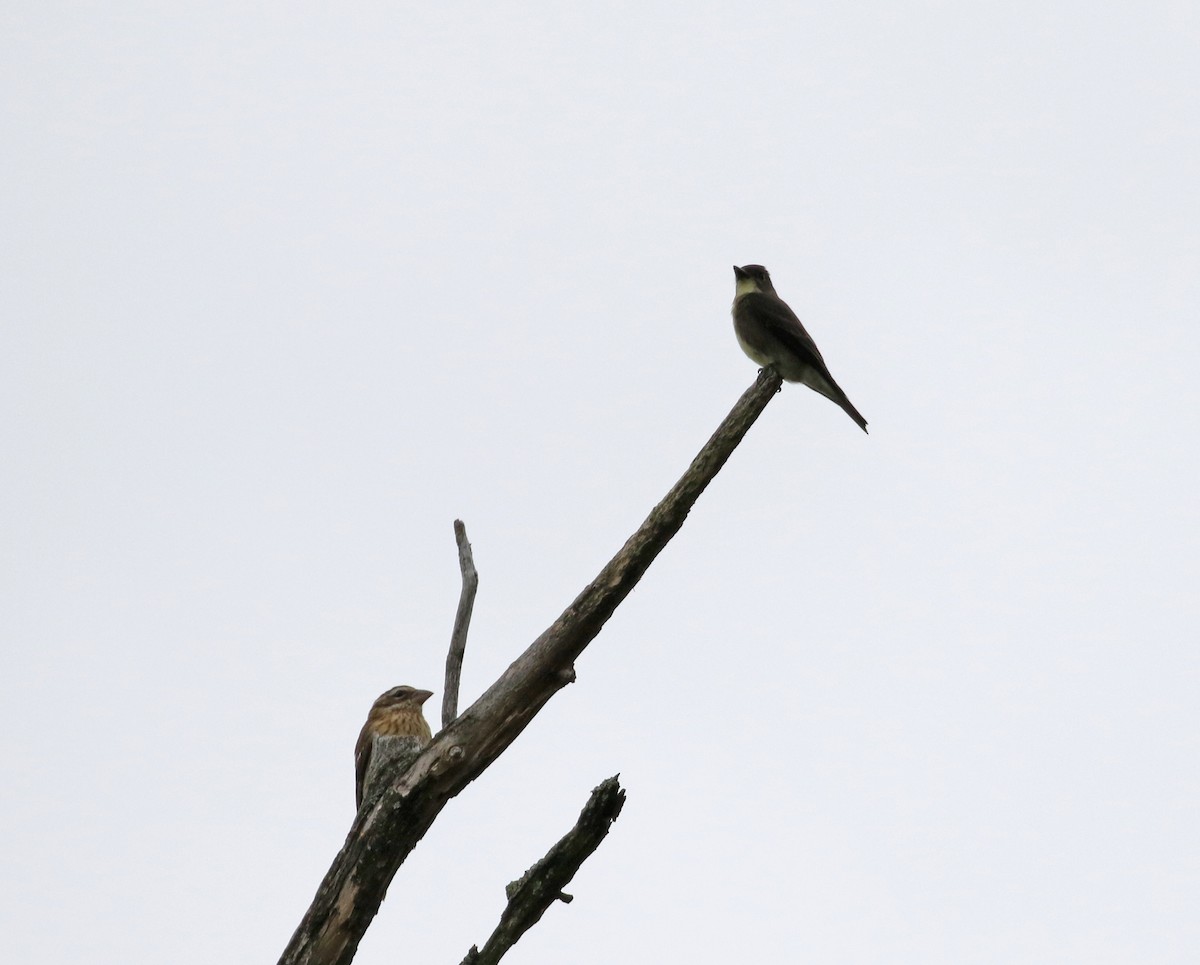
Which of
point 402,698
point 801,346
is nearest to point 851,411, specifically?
point 801,346

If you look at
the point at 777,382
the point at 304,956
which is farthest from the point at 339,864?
the point at 777,382

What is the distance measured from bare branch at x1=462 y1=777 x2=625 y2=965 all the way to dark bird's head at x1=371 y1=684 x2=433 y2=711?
12.7ft

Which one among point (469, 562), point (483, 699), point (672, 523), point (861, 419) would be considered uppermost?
point (861, 419)

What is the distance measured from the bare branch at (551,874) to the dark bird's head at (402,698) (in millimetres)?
3874

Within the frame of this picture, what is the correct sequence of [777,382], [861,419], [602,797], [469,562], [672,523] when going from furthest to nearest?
1. [861,419]
2. [777,382]
3. [469,562]
4. [672,523]
5. [602,797]

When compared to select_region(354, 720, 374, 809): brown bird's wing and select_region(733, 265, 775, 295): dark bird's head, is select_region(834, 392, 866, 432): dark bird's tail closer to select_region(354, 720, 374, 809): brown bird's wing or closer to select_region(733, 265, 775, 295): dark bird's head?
select_region(733, 265, 775, 295): dark bird's head

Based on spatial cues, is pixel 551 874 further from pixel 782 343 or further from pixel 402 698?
pixel 782 343

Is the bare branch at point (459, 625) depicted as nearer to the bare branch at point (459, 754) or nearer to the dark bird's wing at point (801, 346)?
the bare branch at point (459, 754)

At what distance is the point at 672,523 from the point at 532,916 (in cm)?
194

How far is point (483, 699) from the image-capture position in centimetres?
628

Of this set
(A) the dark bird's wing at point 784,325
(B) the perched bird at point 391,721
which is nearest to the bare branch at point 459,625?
(B) the perched bird at point 391,721

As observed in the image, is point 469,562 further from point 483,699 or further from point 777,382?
point 777,382

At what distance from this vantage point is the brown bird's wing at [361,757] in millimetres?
9266

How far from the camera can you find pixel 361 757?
942 cm
